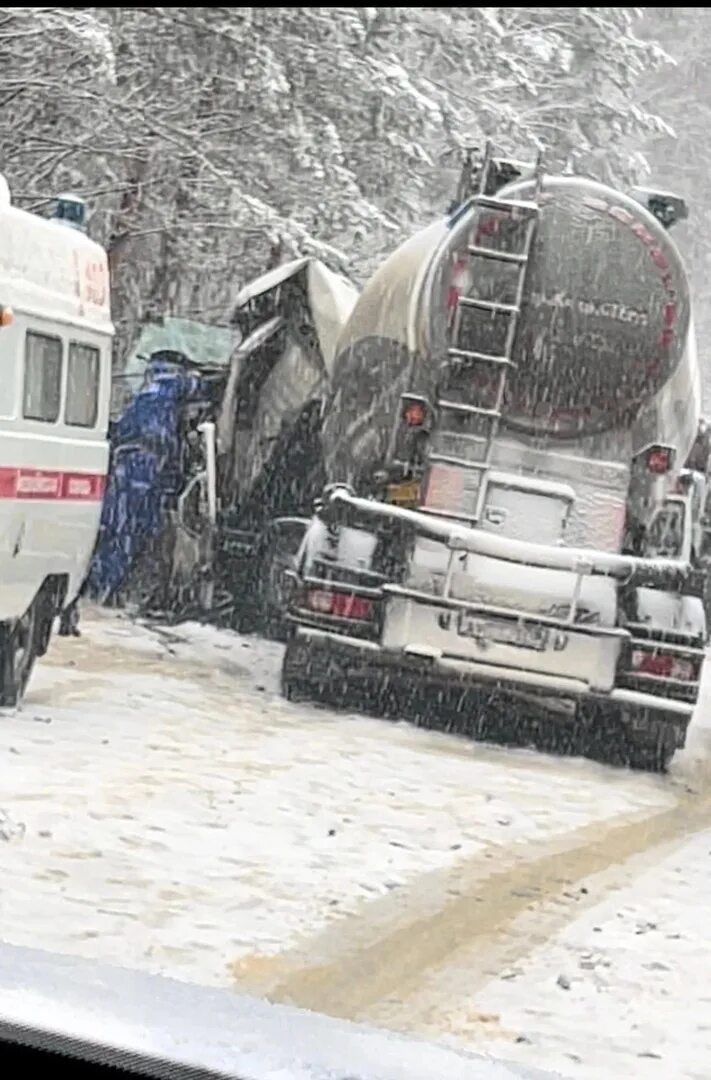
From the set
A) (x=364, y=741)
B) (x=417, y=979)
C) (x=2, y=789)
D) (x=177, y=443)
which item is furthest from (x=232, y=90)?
(x=417, y=979)

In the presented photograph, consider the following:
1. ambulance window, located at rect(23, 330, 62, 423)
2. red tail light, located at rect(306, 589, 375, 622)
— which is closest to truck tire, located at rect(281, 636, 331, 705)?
red tail light, located at rect(306, 589, 375, 622)

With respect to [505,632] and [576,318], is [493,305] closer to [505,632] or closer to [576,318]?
[576,318]

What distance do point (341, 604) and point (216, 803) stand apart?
0.62 m

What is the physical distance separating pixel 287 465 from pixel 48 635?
768 mm

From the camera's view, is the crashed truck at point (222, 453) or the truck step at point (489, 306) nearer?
the truck step at point (489, 306)

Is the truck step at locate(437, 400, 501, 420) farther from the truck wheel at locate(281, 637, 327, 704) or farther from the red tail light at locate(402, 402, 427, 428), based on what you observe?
the truck wheel at locate(281, 637, 327, 704)

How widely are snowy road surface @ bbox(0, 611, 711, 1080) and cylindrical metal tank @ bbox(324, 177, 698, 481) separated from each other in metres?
0.64

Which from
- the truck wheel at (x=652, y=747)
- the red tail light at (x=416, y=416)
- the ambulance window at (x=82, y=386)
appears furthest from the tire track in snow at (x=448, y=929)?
the ambulance window at (x=82, y=386)

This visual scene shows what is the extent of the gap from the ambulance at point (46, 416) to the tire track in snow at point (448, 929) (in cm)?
99

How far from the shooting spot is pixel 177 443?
426 cm

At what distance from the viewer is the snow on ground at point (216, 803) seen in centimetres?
229

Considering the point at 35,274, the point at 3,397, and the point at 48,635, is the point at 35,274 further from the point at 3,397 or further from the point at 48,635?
the point at 48,635

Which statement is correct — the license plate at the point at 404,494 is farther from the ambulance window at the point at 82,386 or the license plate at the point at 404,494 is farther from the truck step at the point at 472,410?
the ambulance window at the point at 82,386

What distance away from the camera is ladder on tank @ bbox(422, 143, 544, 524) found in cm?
328
